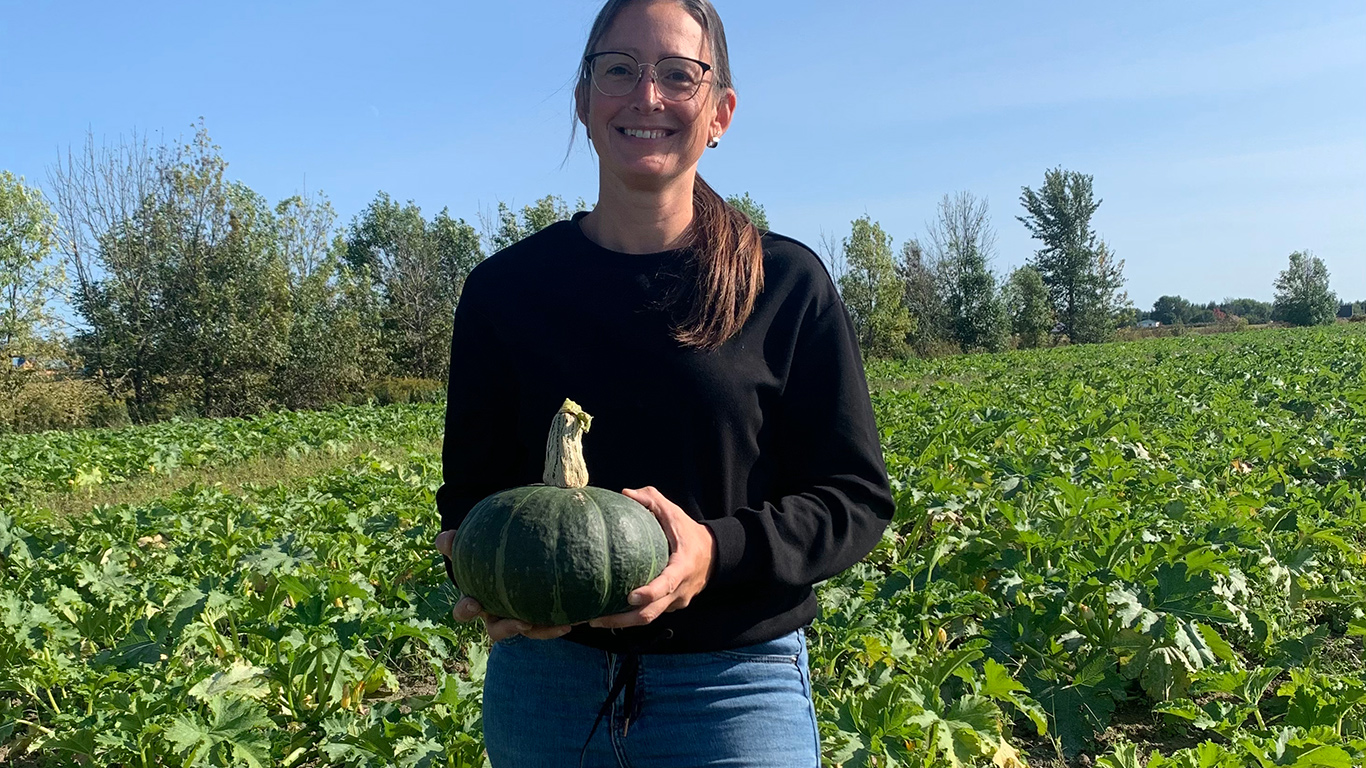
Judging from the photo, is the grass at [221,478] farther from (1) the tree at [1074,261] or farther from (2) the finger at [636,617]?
(1) the tree at [1074,261]

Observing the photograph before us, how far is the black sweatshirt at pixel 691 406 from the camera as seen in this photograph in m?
1.81

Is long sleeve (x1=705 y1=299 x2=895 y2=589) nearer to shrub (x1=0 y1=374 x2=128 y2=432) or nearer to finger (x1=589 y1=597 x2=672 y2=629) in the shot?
finger (x1=589 y1=597 x2=672 y2=629)

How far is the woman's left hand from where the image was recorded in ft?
5.21

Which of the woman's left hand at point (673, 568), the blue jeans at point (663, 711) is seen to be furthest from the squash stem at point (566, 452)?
the blue jeans at point (663, 711)

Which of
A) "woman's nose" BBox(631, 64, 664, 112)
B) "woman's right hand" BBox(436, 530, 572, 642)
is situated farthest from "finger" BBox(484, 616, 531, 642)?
"woman's nose" BBox(631, 64, 664, 112)

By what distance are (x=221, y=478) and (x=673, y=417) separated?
12598 mm

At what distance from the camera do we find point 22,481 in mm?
11953

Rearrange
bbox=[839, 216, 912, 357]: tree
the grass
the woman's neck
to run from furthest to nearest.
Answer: bbox=[839, 216, 912, 357]: tree → the grass → the woman's neck

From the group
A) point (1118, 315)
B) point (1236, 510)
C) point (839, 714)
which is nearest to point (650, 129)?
point (839, 714)

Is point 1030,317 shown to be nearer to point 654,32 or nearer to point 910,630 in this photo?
point 910,630

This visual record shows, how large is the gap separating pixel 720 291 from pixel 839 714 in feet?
5.89

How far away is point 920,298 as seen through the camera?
179ft

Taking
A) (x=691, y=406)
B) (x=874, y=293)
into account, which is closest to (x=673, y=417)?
(x=691, y=406)

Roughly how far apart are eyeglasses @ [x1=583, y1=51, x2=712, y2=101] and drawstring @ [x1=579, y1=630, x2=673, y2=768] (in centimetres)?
112
